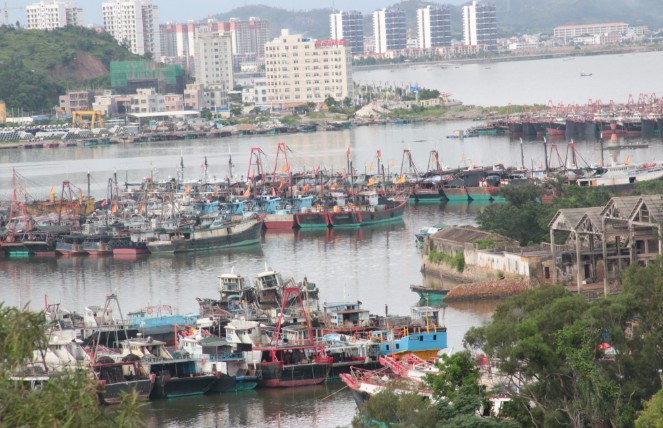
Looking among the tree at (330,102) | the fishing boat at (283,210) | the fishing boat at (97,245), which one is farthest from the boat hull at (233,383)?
the tree at (330,102)

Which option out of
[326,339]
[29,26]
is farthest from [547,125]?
[29,26]

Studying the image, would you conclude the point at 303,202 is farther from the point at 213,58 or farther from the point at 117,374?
the point at 213,58

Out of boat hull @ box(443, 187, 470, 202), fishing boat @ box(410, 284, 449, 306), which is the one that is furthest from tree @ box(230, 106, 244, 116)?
fishing boat @ box(410, 284, 449, 306)

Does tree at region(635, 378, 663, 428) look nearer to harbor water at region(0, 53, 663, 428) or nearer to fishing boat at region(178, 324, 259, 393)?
harbor water at region(0, 53, 663, 428)

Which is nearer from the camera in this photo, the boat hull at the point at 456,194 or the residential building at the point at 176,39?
the boat hull at the point at 456,194

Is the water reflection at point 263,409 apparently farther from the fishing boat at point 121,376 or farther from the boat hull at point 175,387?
the fishing boat at point 121,376
